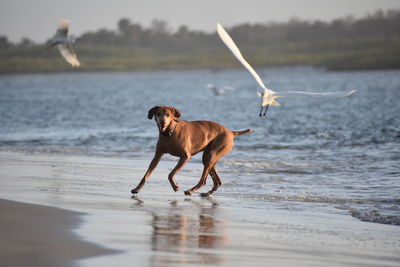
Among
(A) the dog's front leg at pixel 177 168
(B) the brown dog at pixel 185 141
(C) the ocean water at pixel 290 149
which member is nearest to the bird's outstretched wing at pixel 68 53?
(C) the ocean water at pixel 290 149

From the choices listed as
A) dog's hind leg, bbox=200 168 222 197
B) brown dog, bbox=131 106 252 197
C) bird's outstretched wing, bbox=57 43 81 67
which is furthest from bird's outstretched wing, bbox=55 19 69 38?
dog's hind leg, bbox=200 168 222 197

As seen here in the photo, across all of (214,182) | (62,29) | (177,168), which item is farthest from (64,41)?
(177,168)

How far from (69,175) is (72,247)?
4.95m

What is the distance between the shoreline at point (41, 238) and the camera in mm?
5676

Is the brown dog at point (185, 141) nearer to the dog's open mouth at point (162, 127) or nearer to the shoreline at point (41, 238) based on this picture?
the dog's open mouth at point (162, 127)

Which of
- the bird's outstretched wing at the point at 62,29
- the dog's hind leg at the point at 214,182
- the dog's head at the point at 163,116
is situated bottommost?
the dog's hind leg at the point at 214,182

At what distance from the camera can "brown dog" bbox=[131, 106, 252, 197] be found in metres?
9.33

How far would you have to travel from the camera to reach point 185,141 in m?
9.59

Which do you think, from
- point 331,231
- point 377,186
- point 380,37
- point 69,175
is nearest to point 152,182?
point 69,175

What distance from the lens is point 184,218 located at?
7.80 m

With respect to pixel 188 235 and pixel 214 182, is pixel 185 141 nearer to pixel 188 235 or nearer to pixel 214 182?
pixel 214 182

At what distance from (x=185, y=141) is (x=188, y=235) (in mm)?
2842

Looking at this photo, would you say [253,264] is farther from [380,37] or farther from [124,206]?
[380,37]

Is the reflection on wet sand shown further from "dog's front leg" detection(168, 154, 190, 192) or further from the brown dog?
the brown dog
